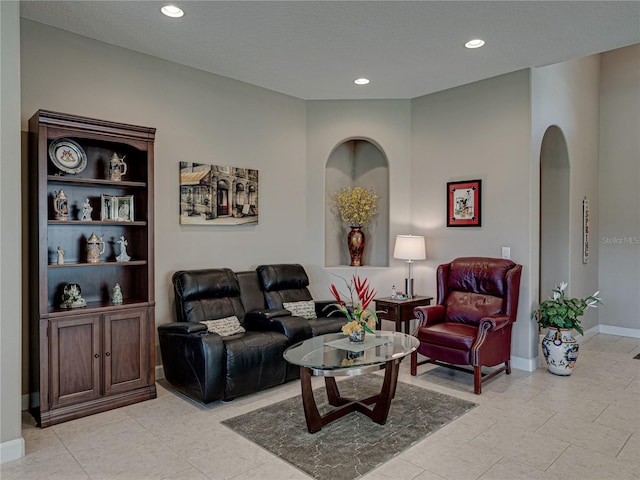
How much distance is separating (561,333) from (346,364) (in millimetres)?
2605

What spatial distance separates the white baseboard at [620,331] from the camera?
595 centimetres

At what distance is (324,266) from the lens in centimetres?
557

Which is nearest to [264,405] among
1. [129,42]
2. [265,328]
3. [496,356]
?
[265,328]

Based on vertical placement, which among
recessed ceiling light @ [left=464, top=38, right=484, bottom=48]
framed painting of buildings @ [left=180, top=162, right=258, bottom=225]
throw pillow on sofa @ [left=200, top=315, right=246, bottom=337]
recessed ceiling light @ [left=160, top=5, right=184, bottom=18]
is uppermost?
recessed ceiling light @ [left=160, top=5, right=184, bottom=18]

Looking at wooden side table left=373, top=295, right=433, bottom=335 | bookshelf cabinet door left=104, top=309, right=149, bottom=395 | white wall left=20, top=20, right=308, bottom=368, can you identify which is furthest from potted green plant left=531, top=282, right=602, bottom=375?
bookshelf cabinet door left=104, top=309, right=149, bottom=395

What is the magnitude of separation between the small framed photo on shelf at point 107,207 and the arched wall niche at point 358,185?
272 cm

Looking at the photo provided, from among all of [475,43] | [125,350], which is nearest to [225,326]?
[125,350]

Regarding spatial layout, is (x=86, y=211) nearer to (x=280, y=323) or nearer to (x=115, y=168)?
(x=115, y=168)

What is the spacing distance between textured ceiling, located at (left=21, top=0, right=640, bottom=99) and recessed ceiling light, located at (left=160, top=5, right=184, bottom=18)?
0.06 metres

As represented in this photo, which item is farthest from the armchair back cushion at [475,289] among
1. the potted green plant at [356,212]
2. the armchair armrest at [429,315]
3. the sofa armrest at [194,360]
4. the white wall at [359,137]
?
the sofa armrest at [194,360]

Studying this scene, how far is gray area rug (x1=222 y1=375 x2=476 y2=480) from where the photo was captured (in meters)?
2.66

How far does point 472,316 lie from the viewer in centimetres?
438

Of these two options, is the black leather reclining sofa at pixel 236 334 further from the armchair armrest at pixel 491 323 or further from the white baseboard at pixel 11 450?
the armchair armrest at pixel 491 323

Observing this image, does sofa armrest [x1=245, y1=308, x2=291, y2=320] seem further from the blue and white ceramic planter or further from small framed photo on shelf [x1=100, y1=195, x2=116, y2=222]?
the blue and white ceramic planter
